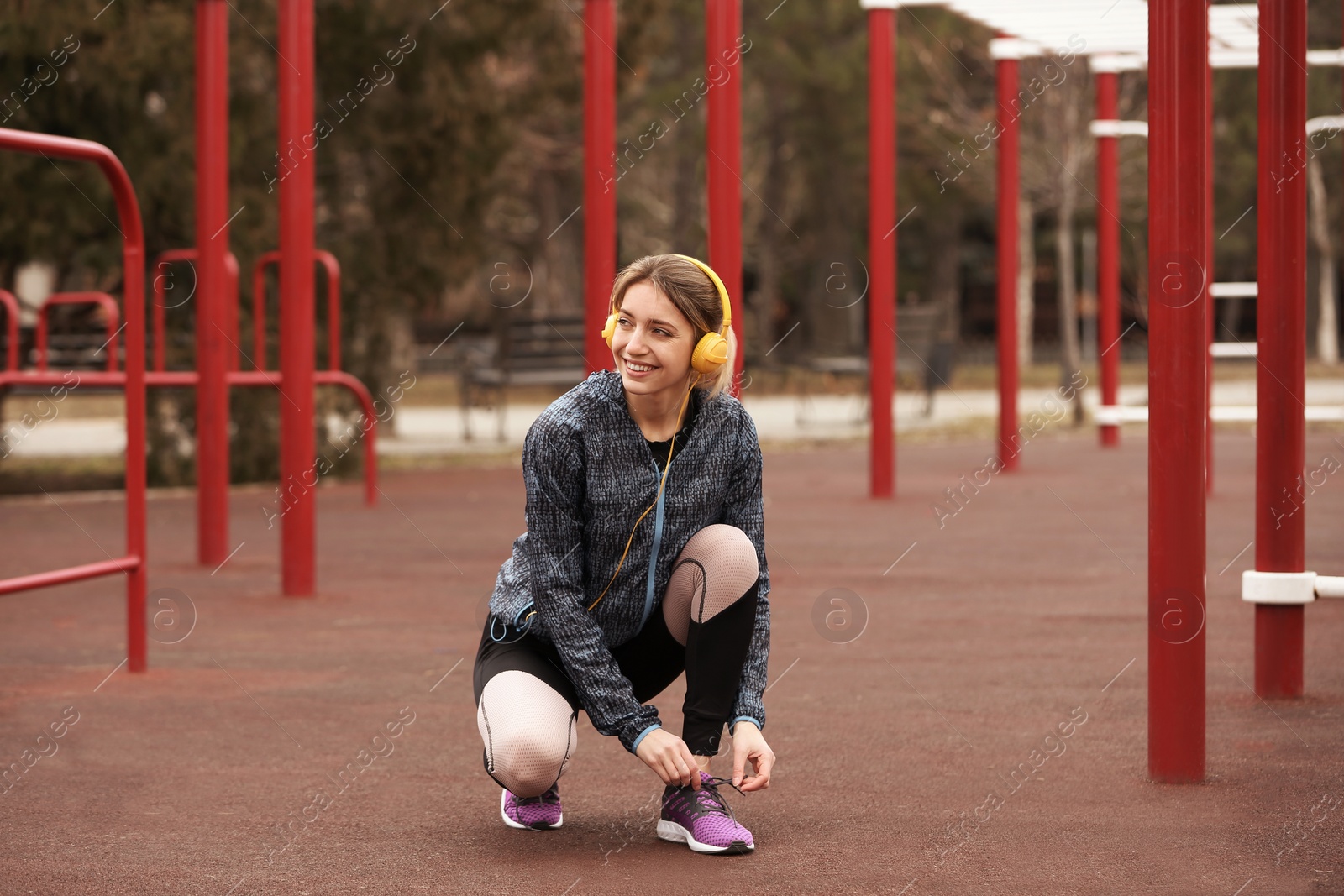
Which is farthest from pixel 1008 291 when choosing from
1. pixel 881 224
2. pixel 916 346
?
pixel 916 346

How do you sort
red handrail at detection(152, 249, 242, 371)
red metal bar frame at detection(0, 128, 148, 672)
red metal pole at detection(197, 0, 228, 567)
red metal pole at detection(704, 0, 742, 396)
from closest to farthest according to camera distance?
red metal bar frame at detection(0, 128, 148, 672)
red metal pole at detection(704, 0, 742, 396)
red metal pole at detection(197, 0, 228, 567)
red handrail at detection(152, 249, 242, 371)

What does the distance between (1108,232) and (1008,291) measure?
2.05 metres

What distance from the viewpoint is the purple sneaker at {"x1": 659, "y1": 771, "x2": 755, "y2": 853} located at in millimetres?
3199

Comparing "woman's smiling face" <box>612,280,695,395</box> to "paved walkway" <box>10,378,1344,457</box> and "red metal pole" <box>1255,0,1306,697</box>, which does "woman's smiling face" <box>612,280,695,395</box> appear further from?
"paved walkway" <box>10,378,1344,457</box>

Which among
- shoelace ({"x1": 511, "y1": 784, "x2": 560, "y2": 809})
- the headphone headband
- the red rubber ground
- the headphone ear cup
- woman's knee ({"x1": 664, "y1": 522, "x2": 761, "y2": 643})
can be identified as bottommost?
the red rubber ground

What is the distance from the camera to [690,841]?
10.6 feet

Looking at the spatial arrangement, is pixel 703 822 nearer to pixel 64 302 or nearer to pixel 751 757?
pixel 751 757

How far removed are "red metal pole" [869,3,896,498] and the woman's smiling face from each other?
22.0 feet

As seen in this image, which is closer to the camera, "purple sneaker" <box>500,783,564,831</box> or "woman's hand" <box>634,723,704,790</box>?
"woman's hand" <box>634,723,704,790</box>

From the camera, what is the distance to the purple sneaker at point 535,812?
11.2 ft

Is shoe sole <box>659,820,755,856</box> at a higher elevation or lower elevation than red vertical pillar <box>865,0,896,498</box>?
lower

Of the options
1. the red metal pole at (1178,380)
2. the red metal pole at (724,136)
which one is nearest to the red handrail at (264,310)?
the red metal pole at (724,136)

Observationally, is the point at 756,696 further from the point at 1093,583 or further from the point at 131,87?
the point at 131,87

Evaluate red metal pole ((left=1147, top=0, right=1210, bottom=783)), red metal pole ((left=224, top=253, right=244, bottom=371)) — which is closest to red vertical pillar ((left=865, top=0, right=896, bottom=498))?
red metal pole ((left=224, top=253, right=244, bottom=371))
